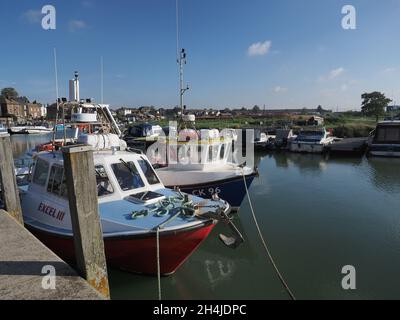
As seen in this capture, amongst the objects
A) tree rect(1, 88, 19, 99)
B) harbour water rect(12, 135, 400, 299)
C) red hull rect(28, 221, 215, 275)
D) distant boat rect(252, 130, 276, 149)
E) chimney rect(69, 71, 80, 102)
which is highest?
tree rect(1, 88, 19, 99)

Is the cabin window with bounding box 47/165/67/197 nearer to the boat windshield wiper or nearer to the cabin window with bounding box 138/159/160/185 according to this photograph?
the boat windshield wiper

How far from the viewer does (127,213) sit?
6789 mm

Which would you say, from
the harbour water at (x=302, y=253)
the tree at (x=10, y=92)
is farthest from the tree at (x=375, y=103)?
the tree at (x=10, y=92)

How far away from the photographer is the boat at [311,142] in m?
30.9

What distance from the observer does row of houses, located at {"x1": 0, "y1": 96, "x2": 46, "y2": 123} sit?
314 feet

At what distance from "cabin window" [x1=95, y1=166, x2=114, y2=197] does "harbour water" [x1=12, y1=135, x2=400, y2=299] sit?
1899mm

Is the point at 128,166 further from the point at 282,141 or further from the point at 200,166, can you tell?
the point at 282,141

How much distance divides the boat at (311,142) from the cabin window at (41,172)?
27379 mm

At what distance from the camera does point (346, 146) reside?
3033 centimetres

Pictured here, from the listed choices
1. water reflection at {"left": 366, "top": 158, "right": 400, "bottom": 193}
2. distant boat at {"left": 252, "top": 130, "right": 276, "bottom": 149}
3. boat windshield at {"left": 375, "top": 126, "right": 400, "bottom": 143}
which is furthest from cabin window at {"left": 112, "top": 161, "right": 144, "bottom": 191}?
boat windshield at {"left": 375, "top": 126, "right": 400, "bottom": 143}

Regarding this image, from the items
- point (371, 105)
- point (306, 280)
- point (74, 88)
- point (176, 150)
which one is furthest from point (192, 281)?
point (371, 105)

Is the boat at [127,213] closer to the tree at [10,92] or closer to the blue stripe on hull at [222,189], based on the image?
the blue stripe on hull at [222,189]

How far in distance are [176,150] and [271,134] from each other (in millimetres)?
31786
